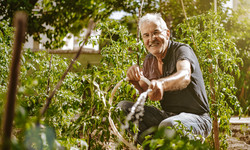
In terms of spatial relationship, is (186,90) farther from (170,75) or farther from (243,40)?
(243,40)

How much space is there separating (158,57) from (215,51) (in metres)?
0.67

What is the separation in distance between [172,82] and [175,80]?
0.11 ft

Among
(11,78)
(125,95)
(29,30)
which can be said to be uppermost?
(29,30)

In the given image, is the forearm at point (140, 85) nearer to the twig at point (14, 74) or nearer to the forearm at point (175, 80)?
the forearm at point (175, 80)

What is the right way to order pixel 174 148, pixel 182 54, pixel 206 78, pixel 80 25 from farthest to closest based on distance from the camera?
pixel 80 25, pixel 206 78, pixel 182 54, pixel 174 148

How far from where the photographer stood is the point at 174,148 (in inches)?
30.4

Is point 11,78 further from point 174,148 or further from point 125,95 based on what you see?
point 125,95

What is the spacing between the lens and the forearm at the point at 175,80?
4.93 feet

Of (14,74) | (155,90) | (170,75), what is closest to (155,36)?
(170,75)

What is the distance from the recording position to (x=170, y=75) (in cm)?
185

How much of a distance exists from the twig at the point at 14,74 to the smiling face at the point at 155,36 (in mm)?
1711

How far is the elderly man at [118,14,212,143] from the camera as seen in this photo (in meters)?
1.83

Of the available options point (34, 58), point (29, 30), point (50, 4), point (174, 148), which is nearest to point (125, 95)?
point (34, 58)

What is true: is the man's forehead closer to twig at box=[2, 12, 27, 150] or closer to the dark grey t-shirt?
the dark grey t-shirt
